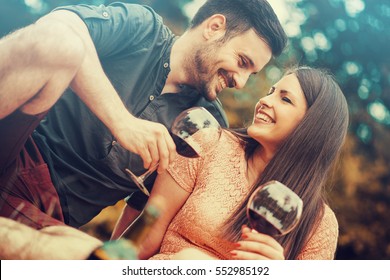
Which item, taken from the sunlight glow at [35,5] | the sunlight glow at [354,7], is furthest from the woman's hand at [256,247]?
the sunlight glow at [35,5]

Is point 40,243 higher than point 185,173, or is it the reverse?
point 185,173

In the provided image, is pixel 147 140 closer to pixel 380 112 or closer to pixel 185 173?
pixel 185 173

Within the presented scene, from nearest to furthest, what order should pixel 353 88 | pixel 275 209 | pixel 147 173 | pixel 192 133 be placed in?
pixel 275 209
pixel 192 133
pixel 147 173
pixel 353 88

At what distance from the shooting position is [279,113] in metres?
2.13

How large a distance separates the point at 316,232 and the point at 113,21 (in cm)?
108

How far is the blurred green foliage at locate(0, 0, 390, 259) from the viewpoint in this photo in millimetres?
2189

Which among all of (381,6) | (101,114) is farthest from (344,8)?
(101,114)

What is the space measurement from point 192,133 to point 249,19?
521mm

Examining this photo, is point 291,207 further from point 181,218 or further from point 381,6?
point 381,6

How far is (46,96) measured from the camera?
79.0 inches

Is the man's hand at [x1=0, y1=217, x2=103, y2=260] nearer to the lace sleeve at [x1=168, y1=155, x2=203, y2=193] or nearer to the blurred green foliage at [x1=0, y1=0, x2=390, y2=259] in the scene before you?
the lace sleeve at [x1=168, y1=155, x2=203, y2=193]

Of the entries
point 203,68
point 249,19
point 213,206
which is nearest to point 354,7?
point 249,19

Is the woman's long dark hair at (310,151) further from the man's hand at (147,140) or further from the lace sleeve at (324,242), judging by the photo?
the man's hand at (147,140)

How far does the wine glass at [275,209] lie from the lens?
1.83 meters
